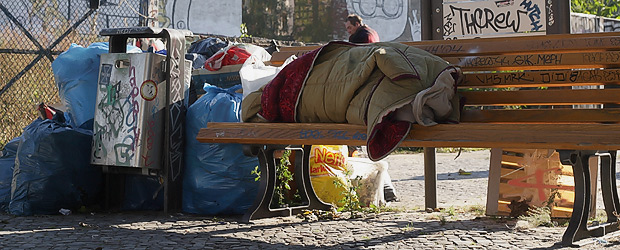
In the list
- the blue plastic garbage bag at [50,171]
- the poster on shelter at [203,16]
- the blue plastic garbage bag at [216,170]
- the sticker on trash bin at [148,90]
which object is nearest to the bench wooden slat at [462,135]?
the blue plastic garbage bag at [216,170]

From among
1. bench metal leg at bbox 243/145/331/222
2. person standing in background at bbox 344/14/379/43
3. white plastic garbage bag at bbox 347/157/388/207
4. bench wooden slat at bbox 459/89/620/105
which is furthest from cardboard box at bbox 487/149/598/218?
person standing in background at bbox 344/14/379/43

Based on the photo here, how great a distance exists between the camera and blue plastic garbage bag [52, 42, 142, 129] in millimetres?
6047

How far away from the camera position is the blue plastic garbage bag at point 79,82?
19.8 ft

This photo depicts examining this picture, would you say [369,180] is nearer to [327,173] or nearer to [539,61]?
[327,173]

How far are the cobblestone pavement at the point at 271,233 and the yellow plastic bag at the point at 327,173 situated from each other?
0.44 meters

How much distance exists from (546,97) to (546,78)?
0.11 meters

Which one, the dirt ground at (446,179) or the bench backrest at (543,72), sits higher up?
the bench backrest at (543,72)

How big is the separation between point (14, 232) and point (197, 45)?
3.91 metres

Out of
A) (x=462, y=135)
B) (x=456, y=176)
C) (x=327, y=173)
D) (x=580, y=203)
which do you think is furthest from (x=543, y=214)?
(x=456, y=176)

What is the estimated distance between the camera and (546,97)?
179 inches

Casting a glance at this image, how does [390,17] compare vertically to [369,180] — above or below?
above

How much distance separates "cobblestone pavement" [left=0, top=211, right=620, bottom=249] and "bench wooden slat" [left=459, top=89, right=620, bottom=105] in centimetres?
76

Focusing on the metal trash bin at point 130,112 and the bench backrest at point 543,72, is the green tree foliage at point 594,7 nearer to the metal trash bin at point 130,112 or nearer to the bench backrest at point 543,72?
the bench backrest at point 543,72

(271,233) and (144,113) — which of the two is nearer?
(271,233)
